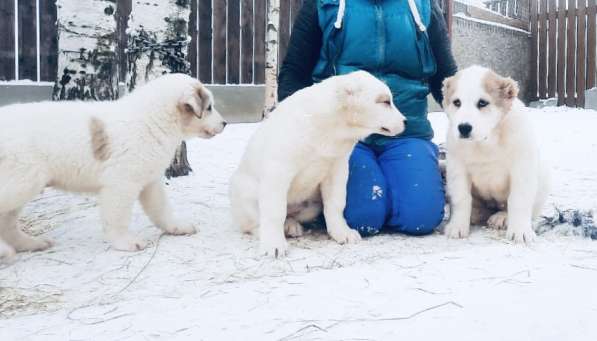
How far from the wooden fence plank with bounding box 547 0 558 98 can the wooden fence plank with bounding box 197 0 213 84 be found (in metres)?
7.60

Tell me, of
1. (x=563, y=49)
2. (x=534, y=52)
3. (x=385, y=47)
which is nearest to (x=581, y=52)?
(x=563, y=49)

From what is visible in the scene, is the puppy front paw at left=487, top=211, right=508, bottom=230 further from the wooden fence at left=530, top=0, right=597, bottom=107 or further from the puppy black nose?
the wooden fence at left=530, top=0, right=597, bottom=107

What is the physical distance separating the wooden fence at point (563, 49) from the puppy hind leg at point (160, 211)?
408 inches

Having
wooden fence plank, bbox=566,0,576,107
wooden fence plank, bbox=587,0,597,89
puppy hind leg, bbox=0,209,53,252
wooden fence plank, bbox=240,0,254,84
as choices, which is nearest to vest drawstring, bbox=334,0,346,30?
puppy hind leg, bbox=0,209,53,252

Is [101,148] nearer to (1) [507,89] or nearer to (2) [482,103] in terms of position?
(2) [482,103]

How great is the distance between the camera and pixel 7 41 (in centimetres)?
645

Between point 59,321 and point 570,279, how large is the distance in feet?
6.61

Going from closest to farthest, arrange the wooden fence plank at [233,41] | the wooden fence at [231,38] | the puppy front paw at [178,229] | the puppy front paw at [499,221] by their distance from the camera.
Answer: the puppy front paw at [178,229], the puppy front paw at [499,221], the wooden fence at [231,38], the wooden fence plank at [233,41]

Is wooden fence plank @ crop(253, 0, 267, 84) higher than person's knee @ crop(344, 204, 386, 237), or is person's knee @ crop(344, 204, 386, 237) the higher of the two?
wooden fence plank @ crop(253, 0, 267, 84)

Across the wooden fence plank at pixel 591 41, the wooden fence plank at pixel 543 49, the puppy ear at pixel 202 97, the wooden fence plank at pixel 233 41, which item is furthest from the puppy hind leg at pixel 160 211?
the wooden fence plank at pixel 543 49

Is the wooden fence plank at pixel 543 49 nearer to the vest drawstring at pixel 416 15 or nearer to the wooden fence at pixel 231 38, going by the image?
the wooden fence at pixel 231 38

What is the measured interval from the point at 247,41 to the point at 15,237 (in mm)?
6252

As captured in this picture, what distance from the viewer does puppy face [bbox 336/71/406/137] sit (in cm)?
299

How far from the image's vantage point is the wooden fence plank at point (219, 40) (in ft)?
27.5
